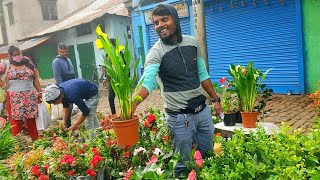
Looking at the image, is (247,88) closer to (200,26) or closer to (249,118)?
(249,118)

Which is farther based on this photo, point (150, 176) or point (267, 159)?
point (267, 159)

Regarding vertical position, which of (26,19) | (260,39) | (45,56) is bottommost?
(260,39)

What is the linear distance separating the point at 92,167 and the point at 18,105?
10.4 feet

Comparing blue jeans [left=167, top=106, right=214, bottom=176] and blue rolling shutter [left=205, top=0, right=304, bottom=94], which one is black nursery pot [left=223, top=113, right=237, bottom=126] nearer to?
blue jeans [left=167, top=106, right=214, bottom=176]

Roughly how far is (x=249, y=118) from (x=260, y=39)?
5660 mm

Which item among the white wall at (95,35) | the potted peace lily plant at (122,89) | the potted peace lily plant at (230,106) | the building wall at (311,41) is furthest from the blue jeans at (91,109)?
the white wall at (95,35)

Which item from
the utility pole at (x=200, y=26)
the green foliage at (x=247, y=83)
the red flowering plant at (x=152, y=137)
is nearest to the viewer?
the red flowering plant at (x=152, y=137)

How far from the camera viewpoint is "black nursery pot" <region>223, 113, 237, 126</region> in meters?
4.07

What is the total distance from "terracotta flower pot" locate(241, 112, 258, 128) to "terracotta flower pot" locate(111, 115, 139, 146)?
6.36 feet

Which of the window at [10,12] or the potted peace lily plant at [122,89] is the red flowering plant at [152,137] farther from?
the window at [10,12]

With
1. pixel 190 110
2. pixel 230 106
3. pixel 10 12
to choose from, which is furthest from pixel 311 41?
pixel 10 12

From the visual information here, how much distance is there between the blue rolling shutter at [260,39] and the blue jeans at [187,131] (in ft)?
19.3

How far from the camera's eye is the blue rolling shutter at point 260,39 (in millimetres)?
8242

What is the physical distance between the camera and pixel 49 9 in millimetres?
26875
